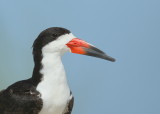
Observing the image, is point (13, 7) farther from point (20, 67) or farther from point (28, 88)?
point (28, 88)

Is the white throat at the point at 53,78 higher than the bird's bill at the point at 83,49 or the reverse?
the reverse

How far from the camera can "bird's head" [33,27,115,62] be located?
1.81 m

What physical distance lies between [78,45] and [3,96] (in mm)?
441

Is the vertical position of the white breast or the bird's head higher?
the bird's head

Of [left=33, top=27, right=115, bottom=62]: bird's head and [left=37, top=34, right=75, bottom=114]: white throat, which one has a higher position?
[left=33, top=27, right=115, bottom=62]: bird's head

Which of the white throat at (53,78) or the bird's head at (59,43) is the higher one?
the bird's head at (59,43)

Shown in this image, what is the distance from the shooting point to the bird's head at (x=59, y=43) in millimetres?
1810

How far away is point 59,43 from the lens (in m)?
1.81

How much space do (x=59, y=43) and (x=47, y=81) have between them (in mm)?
187

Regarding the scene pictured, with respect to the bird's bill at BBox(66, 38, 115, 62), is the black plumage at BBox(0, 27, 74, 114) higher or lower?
lower

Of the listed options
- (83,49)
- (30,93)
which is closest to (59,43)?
(83,49)

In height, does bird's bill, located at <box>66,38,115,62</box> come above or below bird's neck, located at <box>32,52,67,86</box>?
above

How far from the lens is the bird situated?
5.91 feet

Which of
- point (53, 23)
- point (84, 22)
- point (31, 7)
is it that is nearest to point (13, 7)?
point (31, 7)
